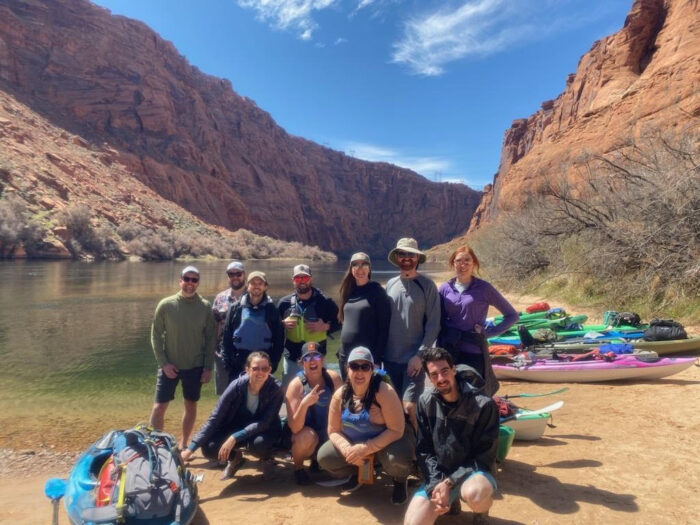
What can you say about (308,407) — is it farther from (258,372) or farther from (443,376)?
(443,376)

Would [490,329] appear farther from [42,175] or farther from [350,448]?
[42,175]

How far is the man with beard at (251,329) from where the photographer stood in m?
4.38

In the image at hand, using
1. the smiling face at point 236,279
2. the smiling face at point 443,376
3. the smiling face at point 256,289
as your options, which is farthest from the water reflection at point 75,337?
the smiling face at point 443,376

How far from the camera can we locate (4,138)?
1850 inches

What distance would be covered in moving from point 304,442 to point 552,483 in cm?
201

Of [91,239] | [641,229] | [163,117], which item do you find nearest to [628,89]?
[641,229]

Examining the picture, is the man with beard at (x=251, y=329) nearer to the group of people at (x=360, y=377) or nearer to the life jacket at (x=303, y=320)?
the group of people at (x=360, y=377)

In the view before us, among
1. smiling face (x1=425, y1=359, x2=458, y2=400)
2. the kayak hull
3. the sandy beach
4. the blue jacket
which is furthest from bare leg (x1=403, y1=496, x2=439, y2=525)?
the kayak hull

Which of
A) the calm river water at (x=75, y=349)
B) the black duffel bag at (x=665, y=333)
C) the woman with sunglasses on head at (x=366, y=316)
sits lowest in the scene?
the calm river water at (x=75, y=349)

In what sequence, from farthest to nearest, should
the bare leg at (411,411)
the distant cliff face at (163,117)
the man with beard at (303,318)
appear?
the distant cliff face at (163,117)
the man with beard at (303,318)
the bare leg at (411,411)

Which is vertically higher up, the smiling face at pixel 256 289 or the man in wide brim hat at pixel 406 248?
the man in wide brim hat at pixel 406 248

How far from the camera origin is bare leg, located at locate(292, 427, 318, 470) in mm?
3553

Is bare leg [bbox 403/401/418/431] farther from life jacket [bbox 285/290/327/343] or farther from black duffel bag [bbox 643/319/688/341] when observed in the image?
black duffel bag [bbox 643/319/688/341]

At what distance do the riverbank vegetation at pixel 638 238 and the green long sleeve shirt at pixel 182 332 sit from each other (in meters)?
9.71
